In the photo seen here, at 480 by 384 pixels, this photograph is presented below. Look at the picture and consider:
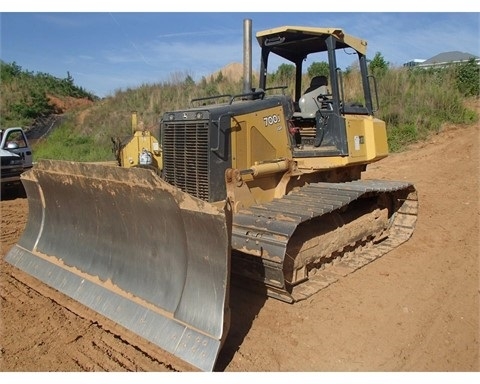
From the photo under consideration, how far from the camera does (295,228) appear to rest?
3.93 meters

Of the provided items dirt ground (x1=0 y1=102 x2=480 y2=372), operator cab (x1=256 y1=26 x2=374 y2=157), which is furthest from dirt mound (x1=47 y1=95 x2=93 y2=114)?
dirt ground (x1=0 y1=102 x2=480 y2=372)

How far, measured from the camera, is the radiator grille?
470cm

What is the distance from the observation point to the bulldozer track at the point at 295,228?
13.0 ft

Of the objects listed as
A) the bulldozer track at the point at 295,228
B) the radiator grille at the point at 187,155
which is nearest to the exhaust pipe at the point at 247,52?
the radiator grille at the point at 187,155

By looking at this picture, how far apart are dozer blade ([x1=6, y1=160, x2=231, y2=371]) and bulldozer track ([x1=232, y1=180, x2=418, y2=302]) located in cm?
70

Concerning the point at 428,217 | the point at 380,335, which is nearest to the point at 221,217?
the point at 380,335

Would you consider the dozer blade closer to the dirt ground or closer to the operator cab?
the dirt ground

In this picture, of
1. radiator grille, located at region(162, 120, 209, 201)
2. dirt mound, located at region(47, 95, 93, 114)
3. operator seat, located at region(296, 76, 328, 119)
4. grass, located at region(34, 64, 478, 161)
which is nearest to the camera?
radiator grille, located at region(162, 120, 209, 201)

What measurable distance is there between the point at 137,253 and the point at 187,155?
4.15ft

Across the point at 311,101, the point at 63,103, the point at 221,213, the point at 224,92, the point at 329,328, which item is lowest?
the point at 329,328

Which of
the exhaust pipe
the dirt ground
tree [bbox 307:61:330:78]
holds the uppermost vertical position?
tree [bbox 307:61:330:78]

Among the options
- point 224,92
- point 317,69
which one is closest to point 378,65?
point 317,69

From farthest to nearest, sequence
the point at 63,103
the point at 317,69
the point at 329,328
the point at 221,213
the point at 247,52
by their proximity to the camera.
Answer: the point at 63,103
the point at 317,69
the point at 247,52
the point at 329,328
the point at 221,213

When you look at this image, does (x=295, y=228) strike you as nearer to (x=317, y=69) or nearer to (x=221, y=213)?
(x=221, y=213)
